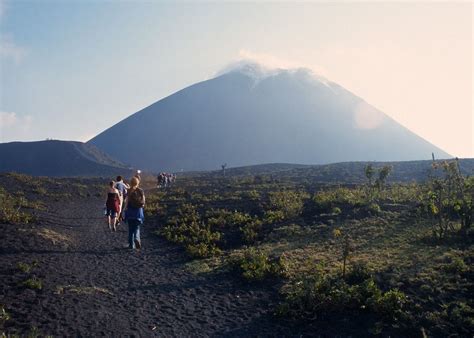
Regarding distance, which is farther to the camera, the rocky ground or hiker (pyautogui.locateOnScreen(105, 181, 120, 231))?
hiker (pyautogui.locateOnScreen(105, 181, 120, 231))

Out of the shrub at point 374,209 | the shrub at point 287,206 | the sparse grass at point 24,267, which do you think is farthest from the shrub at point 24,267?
the shrub at point 374,209

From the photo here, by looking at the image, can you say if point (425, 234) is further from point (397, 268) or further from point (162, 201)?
point (162, 201)

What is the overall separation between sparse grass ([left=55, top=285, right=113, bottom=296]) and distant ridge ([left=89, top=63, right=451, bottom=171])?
10217cm

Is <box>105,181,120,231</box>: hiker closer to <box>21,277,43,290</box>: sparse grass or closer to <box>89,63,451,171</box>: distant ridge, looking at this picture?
<box>21,277,43,290</box>: sparse grass

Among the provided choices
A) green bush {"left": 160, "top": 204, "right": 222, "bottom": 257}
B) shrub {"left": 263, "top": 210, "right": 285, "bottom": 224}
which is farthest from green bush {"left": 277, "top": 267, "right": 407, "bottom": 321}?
shrub {"left": 263, "top": 210, "right": 285, "bottom": 224}

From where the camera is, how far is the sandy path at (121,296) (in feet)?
22.9

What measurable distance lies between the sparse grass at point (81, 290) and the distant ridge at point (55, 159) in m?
66.8

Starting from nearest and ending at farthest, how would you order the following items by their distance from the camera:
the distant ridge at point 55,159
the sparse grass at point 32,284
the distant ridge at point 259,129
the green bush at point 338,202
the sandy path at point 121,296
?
the sandy path at point 121,296 → the sparse grass at point 32,284 → the green bush at point 338,202 → the distant ridge at point 55,159 → the distant ridge at point 259,129

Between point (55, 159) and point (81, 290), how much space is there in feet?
275

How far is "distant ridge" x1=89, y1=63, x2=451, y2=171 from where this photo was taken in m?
118

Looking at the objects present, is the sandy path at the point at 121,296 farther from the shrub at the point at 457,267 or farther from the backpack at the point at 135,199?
the shrub at the point at 457,267

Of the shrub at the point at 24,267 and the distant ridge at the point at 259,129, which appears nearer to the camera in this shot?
the shrub at the point at 24,267

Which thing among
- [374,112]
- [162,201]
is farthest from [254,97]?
[162,201]

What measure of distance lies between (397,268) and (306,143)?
115 m
